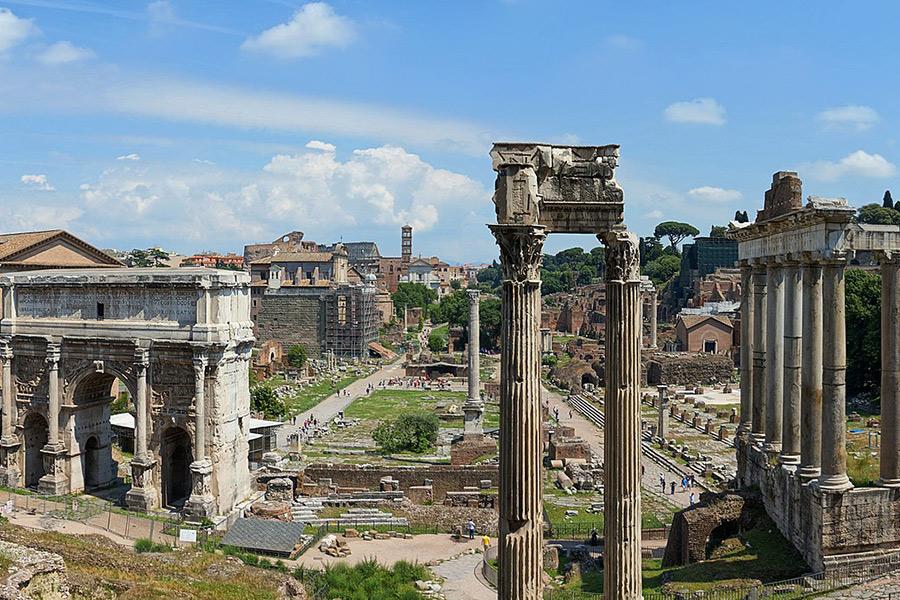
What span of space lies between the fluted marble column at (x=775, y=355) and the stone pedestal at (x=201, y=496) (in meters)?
15.7

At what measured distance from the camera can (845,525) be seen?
1496 centimetres

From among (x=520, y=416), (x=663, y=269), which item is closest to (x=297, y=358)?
(x=663, y=269)

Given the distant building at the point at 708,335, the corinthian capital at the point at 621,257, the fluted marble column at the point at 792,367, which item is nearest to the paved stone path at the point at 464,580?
the fluted marble column at the point at 792,367

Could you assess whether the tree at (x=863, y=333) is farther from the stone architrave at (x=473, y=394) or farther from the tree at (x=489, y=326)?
the tree at (x=489, y=326)

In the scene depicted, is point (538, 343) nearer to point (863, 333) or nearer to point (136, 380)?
point (136, 380)

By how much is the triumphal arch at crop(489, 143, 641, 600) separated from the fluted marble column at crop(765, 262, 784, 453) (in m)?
A: 10.1

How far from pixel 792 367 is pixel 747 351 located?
9.04 feet

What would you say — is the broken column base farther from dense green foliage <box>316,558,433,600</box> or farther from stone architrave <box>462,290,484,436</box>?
dense green foliage <box>316,558,433,600</box>

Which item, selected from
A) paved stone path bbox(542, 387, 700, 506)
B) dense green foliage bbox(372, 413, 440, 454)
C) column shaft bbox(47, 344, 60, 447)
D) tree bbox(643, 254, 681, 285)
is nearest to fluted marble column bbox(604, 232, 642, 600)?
paved stone path bbox(542, 387, 700, 506)

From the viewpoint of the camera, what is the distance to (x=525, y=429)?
329 inches

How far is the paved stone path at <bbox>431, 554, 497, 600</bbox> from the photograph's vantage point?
1875 cm

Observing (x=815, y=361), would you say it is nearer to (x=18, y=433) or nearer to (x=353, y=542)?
(x=353, y=542)

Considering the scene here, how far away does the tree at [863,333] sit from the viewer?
41.8m

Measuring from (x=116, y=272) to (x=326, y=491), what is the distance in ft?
34.6
